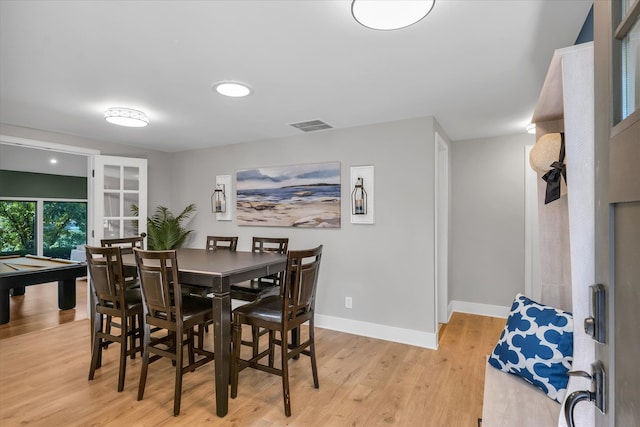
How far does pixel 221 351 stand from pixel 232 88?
194 cm

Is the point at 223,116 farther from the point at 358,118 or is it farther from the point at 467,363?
the point at 467,363

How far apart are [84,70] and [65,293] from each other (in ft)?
12.0

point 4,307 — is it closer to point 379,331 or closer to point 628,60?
point 379,331

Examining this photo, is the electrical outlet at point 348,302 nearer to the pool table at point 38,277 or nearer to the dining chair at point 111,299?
the dining chair at point 111,299

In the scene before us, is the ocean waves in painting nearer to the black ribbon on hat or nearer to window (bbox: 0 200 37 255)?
the black ribbon on hat

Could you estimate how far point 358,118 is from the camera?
136 inches

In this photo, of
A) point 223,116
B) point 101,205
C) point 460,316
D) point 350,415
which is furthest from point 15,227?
point 460,316

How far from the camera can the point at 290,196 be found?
416cm

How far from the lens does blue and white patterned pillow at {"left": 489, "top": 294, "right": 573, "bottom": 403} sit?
154cm

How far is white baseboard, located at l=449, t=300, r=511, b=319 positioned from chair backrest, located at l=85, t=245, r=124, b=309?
381 centimetres

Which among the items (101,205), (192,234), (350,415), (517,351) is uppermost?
(101,205)

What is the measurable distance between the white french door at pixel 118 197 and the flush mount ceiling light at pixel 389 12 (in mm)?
4093

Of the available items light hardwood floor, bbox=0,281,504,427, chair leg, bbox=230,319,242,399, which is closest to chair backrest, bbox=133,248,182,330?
chair leg, bbox=230,319,242,399

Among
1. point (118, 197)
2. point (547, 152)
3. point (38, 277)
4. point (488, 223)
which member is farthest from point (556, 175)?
point (38, 277)
